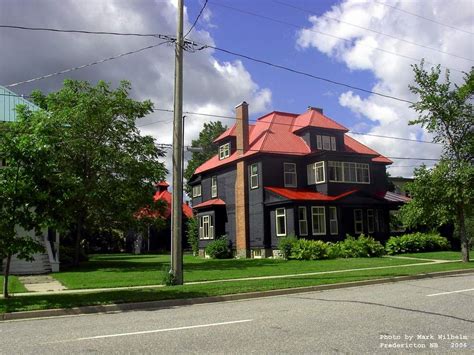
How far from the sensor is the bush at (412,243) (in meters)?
31.9

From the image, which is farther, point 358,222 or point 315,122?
point 315,122

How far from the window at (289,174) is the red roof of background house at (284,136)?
38.6 inches

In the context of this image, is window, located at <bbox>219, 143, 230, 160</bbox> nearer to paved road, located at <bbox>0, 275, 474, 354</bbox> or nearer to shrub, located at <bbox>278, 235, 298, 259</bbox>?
shrub, located at <bbox>278, 235, 298, 259</bbox>

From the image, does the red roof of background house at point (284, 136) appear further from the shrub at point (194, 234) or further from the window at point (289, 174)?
the shrub at point (194, 234)

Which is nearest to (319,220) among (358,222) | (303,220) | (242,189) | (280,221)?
(303,220)

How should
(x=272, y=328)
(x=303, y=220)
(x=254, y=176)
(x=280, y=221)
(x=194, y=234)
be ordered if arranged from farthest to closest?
(x=194, y=234)
(x=254, y=176)
(x=280, y=221)
(x=303, y=220)
(x=272, y=328)

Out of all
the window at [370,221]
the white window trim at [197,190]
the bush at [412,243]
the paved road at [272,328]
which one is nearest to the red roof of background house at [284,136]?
the window at [370,221]

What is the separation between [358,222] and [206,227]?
1235cm

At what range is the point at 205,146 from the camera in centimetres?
6197

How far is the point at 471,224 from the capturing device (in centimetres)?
4838

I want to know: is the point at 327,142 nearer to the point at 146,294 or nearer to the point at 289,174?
the point at 289,174

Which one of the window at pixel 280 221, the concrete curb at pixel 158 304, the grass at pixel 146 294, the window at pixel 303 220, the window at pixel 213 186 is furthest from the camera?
the window at pixel 213 186

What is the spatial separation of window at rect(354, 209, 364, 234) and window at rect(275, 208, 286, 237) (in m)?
5.81

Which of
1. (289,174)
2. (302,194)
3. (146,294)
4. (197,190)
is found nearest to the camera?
(146,294)
